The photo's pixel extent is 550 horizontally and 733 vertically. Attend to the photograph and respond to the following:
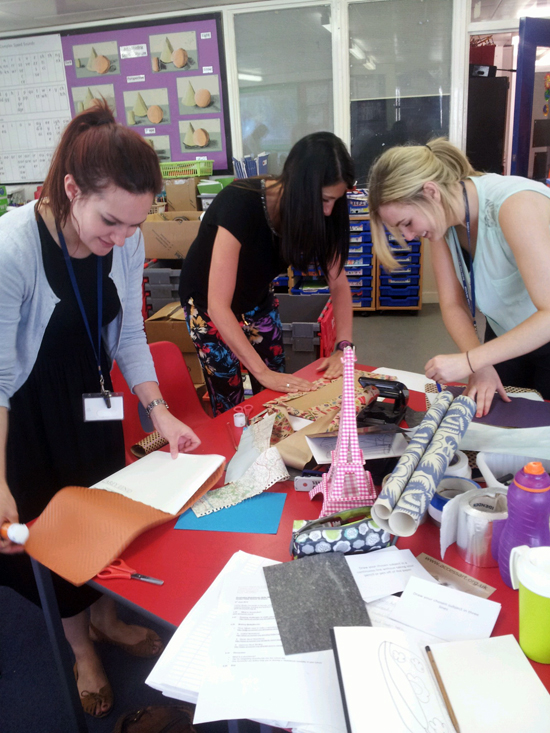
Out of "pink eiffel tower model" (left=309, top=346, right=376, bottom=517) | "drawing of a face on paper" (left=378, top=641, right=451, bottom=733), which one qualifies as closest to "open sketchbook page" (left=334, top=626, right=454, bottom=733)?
"drawing of a face on paper" (left=378, top=641, right=451, bottom=733)

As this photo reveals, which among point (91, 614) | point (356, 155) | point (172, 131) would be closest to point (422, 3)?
point (356, 155)

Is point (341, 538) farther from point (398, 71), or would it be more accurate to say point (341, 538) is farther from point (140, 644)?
point (398, 71)

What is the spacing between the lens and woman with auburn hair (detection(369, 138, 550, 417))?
1.24m

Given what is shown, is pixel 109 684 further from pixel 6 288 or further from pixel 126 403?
pixel 6 288

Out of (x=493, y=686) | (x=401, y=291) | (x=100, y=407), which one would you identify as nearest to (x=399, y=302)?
(x=401, y=291)

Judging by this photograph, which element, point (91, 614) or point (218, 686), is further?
point (91, 614)

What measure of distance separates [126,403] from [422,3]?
14.5 feet

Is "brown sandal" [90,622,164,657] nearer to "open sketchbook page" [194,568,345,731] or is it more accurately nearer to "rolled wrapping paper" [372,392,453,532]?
Result: "open sketchbook page" [194,568,345,731]

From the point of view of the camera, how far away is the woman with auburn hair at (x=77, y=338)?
41.7 inches

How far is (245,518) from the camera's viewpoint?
104 centimetres

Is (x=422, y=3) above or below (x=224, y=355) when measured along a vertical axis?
above

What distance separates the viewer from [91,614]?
62.8 inches

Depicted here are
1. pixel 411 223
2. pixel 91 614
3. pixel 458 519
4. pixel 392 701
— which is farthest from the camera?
pixel 91 614

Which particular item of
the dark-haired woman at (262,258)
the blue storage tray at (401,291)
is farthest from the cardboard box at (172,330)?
the blue storage tray at (401,291)
